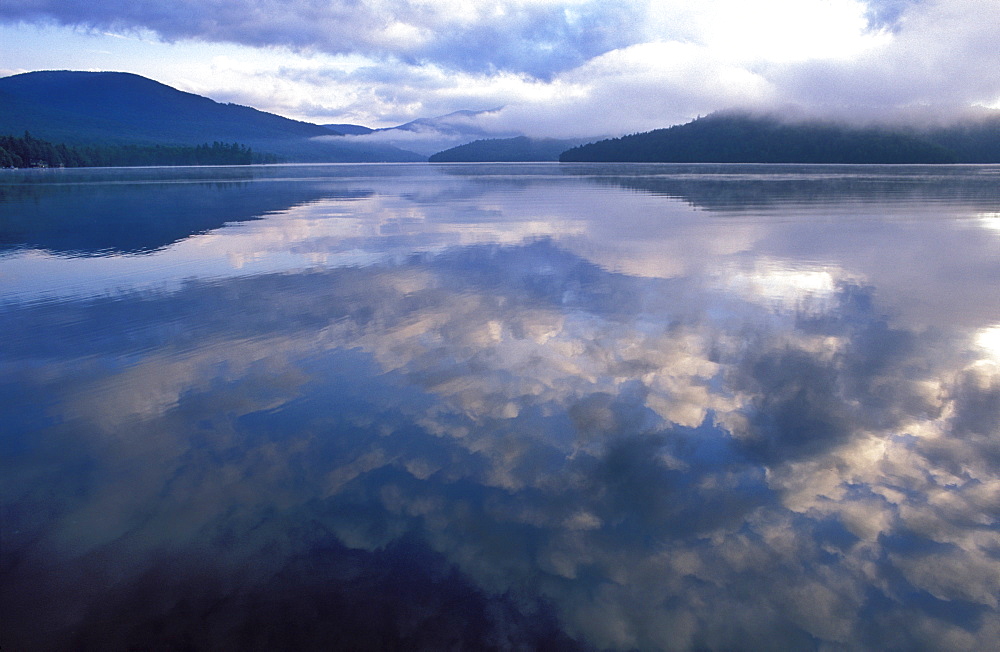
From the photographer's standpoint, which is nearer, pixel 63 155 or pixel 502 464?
pixel 502 464

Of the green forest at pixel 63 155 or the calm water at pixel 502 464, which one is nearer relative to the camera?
the calm water at pixel 502 464

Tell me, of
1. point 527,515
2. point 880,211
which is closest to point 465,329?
point 527,515

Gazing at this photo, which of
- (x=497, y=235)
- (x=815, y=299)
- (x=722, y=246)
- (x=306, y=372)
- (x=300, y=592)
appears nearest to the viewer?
(x=300, y=592)

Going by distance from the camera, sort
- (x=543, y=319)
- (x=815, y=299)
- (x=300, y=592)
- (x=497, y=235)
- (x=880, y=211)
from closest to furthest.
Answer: (x=300, y=592)
(x=543, y=319)
(x=815, y=299)
(x=497, y=235)
(x=880, y=211)

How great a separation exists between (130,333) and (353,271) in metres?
6.75

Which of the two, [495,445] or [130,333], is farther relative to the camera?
[130,333]

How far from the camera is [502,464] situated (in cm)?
704

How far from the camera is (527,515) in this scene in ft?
20.0

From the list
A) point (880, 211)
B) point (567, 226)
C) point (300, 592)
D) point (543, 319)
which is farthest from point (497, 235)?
point (880, 211)

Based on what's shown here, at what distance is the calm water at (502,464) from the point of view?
4.90 metres

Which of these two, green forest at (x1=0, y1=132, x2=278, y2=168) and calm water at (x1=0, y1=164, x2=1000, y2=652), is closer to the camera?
calm water at (x1=0, y1=164, x2=1000, y2=652)

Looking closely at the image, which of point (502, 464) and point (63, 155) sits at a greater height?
point (502, 464)

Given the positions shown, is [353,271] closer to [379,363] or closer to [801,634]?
[379,363]

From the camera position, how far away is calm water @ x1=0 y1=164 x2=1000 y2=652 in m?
4.90
